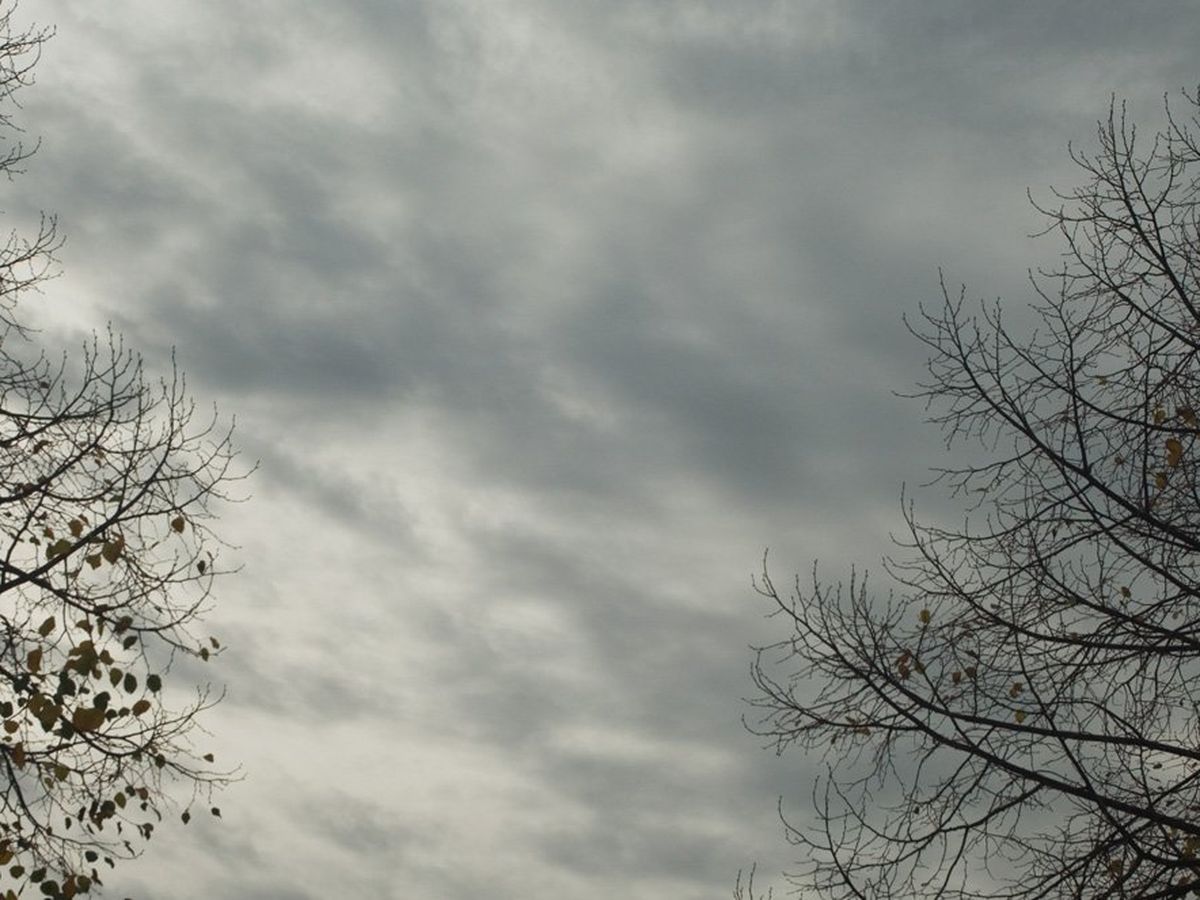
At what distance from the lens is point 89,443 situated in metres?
10.8

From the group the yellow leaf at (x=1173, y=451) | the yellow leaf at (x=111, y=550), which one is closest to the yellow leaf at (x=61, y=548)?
the yellow leaf at (x=111, y=550)

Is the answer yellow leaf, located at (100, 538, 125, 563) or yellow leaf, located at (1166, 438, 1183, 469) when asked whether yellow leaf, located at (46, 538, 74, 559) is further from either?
yellow leaf, located at (1166, 438, 1183, 469)

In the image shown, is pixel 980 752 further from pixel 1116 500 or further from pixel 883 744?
pixel 1116 500

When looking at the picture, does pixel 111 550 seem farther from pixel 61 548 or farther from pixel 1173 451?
pixel 1173 451

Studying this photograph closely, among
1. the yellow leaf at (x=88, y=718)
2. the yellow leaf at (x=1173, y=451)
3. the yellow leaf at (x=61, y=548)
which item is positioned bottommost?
the yellow leaf at (x=88, y=718)

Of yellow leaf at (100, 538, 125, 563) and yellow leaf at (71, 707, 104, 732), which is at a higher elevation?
yellow leaf at (100, 538, 125, 563)

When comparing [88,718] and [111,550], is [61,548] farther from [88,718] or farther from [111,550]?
[88,718]

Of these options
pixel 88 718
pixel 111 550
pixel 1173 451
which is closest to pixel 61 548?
pixel 111 550

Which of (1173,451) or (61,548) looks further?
(61,548)

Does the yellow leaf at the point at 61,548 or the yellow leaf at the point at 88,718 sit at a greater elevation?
the yellow leaf at the point at 61,548

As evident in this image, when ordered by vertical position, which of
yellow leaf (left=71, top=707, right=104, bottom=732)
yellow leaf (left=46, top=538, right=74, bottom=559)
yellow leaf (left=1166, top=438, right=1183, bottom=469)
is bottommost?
yellow leaf (left=71, top=707, right=104, bottom=732)

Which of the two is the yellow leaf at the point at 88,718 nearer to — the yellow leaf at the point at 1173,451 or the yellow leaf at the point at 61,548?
the yellow leaf at the point at 61,548

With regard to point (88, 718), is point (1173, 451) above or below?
above

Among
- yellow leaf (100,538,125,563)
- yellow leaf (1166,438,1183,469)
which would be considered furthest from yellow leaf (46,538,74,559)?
yellow leaf (1166,438,1183,469)
